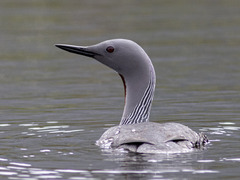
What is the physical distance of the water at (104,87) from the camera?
8.16 meters

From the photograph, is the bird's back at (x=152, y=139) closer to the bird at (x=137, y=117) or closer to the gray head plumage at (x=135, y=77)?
the bird at (x=137, y=117)

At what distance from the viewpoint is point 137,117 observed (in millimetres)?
9758

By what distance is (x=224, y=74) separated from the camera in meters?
14.9

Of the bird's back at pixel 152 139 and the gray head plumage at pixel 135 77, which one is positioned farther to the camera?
the gray head plumage at pixel 135 77

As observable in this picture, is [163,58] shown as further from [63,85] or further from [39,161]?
[39,161]

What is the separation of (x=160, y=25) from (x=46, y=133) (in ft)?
39.6

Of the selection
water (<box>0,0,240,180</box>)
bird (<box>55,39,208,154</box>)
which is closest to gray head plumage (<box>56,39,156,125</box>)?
bird (<box>55,39,208,154</box>)

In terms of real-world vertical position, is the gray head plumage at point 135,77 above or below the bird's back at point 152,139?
above

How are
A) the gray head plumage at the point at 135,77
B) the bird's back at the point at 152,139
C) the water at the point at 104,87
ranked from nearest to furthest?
the water at the point at 104,87 → the bird's back at the point at 152,139 → the gray head plumage at the point at 135,77

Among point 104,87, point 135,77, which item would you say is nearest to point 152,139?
point 135,77

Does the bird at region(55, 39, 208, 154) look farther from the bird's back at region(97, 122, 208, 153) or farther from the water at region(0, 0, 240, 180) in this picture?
the water at region(0, 0, 240, 180)

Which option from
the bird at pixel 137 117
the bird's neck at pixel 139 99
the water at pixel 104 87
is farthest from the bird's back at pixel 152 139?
the bird's neck at pixel 139 99

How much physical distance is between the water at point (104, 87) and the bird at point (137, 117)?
0.54ft

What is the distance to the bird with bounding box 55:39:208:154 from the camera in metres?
8.46
